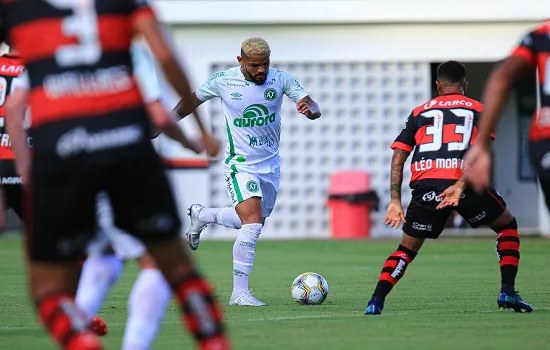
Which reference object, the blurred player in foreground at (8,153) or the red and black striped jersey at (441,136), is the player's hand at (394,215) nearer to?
the red and black striped jersey at (441,136)

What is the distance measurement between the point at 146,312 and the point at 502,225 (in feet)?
13.9

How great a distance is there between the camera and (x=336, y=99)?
78.2 feet

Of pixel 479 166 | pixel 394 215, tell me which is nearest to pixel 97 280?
pixel 479 166

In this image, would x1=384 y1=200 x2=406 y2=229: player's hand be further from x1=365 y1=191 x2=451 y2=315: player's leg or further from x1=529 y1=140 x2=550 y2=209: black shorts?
x1=529 y1=140 x2=550 y2=209: black shorts

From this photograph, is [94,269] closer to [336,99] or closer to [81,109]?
[81,109]

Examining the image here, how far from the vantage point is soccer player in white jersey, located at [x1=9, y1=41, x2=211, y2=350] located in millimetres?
5125

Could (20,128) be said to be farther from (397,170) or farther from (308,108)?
(308,108)

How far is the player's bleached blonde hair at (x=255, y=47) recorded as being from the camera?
9880mm

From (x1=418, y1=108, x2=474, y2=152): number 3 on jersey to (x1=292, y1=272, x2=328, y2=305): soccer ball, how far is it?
5.37ft

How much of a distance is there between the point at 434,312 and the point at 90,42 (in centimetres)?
488

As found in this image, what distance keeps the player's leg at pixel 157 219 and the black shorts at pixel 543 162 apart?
6.73 feet

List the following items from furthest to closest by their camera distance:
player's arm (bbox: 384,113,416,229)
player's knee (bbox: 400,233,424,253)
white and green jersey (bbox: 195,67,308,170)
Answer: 1. white and green jersey (bbox: 195,67,308,170)
2. player's arm (bbox: 384,113,416,229)
3. player's knee (bbox: 400,233,424,253)

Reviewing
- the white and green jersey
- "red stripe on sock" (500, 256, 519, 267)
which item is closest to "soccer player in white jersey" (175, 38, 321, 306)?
the white and green jersey

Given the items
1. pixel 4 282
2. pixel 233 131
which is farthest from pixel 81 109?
A: pixel 4 282
